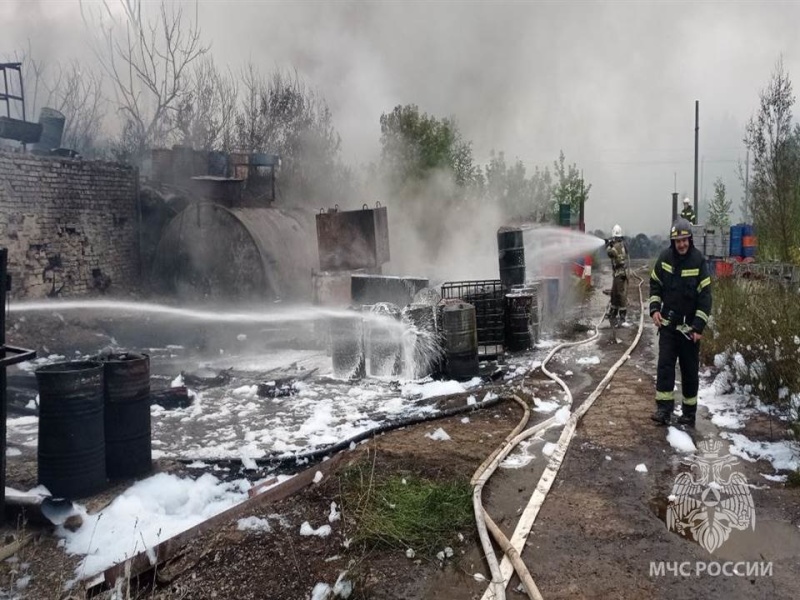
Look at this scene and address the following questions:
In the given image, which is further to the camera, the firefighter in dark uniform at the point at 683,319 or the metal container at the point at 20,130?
the metal container at the point at 20,130

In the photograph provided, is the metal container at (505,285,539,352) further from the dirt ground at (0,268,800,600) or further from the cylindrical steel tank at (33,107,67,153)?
the cylindrical steel tank at (33,107,67,153)

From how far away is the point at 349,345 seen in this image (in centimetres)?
775

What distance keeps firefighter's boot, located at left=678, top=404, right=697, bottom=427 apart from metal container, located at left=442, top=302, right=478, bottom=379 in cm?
267

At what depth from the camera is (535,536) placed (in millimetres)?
3459

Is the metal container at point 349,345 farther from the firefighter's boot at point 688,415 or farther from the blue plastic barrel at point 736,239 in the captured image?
the blue plastic barrel at point 736,239

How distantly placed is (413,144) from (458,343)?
42.7 feet

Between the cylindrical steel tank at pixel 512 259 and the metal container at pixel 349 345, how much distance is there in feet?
9.97

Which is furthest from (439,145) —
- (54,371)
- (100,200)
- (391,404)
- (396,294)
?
(54,371)

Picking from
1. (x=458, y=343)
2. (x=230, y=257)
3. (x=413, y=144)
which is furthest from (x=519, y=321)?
(x=413, y=144)

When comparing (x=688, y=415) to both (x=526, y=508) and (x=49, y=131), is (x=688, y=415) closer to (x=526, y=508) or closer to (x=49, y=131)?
(x=526, y=508)

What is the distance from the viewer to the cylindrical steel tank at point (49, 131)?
13.4m

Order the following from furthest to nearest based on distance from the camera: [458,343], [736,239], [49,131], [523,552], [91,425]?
[49,131] < [736,239] < [458,343] < [91,425] < [523,552]

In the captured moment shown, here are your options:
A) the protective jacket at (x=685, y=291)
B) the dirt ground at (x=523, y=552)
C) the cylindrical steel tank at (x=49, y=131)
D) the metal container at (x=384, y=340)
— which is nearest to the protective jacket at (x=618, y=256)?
the metal container at (x=384, y=340)

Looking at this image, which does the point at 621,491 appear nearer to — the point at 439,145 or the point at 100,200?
the point at 100,200
